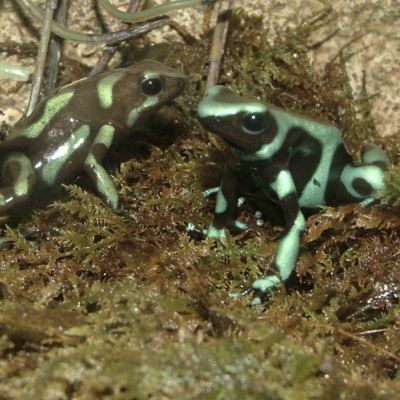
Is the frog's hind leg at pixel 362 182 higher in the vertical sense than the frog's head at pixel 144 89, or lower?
lower

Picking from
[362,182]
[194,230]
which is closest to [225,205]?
[194,230]

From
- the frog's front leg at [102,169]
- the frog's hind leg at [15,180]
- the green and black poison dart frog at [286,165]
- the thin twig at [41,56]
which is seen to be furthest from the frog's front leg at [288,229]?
the thin twig at [41,56]

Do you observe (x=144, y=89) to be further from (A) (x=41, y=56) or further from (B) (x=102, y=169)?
(A) (x=41, y=56)

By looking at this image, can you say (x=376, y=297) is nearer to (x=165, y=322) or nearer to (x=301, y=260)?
(x=301, y=260)

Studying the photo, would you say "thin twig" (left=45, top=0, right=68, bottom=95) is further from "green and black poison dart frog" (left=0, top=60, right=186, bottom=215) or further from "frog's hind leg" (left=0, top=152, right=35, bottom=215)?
"frog's hind leg" (left=0, top=152, right=35, bottom=215)

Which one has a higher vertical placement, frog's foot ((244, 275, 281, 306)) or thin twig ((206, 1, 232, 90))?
thin twig ((206, 1, 232, 90))

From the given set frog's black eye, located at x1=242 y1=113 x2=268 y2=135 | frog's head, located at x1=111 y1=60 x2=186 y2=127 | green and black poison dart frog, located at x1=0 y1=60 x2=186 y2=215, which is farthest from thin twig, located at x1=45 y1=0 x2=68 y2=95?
frog's black eye, located at x1=242 y1=113 x2=268 y2=135

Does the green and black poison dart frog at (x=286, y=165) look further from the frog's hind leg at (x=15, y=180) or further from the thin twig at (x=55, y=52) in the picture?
the thin twig at (x=55, y=52)
